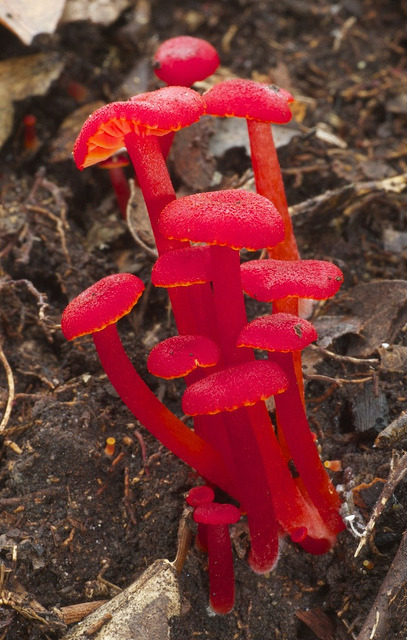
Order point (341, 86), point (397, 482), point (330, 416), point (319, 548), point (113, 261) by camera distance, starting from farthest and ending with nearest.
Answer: point (341, 86) < point (113, 261) < point (330, 416) < point (319, 548) < point (397, 482)

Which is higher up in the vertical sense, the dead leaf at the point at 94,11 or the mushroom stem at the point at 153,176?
the dead leaf at the point at 94,11

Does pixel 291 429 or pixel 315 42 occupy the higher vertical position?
pixel 315 42

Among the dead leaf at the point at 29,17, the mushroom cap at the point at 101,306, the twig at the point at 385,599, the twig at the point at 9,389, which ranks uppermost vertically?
the dead leaf at the point at 29,17

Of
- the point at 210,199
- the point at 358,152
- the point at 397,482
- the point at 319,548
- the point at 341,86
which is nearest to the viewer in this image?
the point at 210,199

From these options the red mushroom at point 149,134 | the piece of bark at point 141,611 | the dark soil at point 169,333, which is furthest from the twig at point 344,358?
the piece of bark at point 141,611

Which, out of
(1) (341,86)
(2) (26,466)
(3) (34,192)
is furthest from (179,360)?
(1) (341,86)

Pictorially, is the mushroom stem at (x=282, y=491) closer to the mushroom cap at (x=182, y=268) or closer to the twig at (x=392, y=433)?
the twig at (x=392, y=433)

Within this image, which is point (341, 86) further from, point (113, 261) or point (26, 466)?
point (26, 466)

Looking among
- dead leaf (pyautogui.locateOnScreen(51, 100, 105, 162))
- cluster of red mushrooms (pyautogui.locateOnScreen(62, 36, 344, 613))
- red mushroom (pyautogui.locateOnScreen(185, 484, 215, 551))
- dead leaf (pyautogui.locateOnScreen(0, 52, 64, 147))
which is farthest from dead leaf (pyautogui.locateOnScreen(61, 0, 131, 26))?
red mushroom (pyautogui.locateOnScreen(185, 484, 215, 551))
